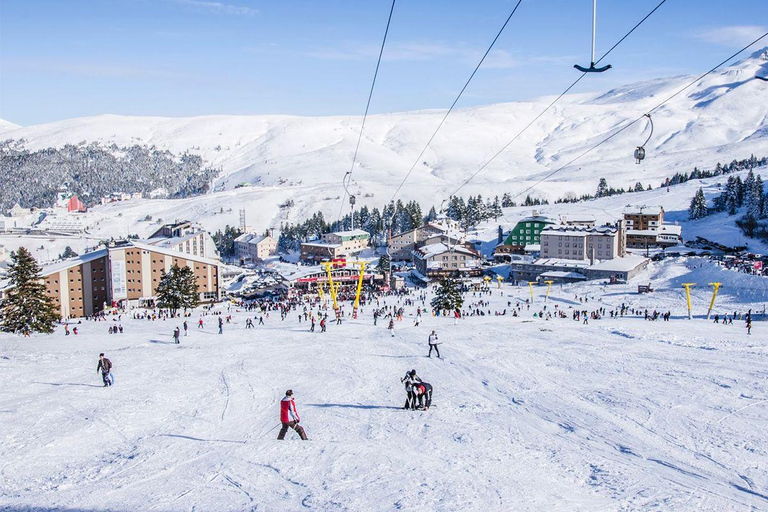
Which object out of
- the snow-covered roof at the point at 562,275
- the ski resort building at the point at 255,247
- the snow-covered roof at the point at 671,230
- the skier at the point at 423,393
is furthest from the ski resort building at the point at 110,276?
the snow-covered roof at the point at 671,230

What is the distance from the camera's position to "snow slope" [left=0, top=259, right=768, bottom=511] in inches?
278

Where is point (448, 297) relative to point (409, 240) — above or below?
below

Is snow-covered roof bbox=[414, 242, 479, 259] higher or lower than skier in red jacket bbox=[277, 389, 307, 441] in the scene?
higher

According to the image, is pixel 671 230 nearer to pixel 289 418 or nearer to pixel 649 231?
pixel 649 231

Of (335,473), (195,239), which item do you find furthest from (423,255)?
(335,473)

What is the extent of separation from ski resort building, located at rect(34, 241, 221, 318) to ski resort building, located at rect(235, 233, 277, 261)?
39.7 m

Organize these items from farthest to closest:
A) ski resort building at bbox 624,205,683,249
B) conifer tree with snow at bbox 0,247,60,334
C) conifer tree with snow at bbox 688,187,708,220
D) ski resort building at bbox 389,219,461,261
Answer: conifer tree with snow at bbox 688,187,708,220, ski resort building at bbox 389,219,461,261, ski resort building at bbox 624,205,683,249, conifer tree with snow at bbox 0,247,60,334

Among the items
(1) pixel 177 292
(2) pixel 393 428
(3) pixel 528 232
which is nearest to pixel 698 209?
(3) pixel 528 232

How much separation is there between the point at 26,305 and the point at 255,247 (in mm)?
67567

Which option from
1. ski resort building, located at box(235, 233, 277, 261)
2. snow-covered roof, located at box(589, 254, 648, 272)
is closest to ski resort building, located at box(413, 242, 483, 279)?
snow-covered roof, located at box(589, 254, 648, 272)

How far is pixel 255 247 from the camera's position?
95.9 m

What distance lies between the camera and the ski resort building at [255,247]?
95.7 metres

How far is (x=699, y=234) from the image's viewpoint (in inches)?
3095

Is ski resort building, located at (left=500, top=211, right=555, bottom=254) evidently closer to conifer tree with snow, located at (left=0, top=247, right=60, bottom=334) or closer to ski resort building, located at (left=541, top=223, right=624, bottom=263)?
ski resort building, located at (left=541, top=223, right=624, bottom=263)
